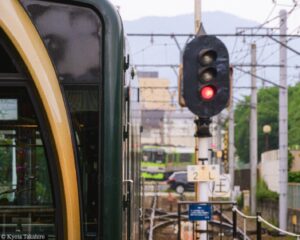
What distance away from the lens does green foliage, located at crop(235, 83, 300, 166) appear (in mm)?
61647

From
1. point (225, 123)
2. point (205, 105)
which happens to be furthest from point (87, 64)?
point (225, 123)

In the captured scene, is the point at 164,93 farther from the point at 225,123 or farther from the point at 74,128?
the point at 74,128

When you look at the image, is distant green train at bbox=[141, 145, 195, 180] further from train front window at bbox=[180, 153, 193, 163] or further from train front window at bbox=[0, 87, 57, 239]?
train front window at bbox=[0, 87, 57, 239]

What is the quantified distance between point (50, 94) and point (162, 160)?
6575cm

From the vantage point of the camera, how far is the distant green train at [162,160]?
69500 mm

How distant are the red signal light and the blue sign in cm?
196

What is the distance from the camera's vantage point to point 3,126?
464 cm

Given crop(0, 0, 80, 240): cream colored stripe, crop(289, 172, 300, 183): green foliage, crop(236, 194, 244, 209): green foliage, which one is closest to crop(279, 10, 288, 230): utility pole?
crop(289, 172, 300, 183): green foliage

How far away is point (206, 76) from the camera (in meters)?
7.92

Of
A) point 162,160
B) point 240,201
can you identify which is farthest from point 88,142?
point 162,160

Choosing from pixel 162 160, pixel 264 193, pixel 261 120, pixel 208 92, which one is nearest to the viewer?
pixel 208 92

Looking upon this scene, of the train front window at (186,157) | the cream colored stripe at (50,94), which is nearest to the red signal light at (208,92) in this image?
the cream colored stripe at (50,94)

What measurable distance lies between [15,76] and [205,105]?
11.7ft

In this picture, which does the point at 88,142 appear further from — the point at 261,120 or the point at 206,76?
the point at 261,120
